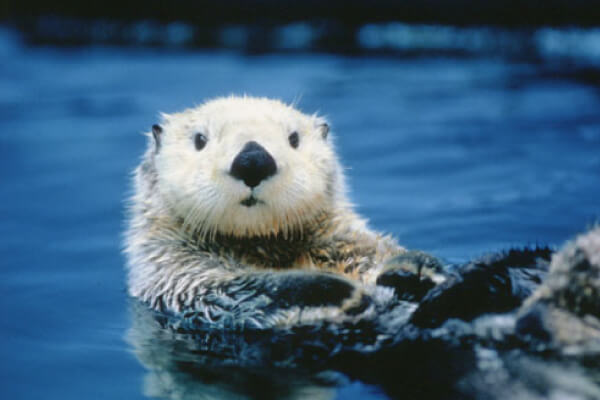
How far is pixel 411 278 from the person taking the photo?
108 inches

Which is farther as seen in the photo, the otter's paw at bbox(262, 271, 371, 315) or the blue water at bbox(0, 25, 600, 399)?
the blue water at bbox(0, 25, 600, 399)

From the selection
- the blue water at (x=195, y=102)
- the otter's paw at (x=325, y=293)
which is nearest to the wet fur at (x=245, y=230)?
the otter's paw at (x=325, y=293)

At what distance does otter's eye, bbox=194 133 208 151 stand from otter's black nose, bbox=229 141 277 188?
517 millimetres

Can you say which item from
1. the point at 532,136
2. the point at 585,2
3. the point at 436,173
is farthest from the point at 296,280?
the point at 585,2

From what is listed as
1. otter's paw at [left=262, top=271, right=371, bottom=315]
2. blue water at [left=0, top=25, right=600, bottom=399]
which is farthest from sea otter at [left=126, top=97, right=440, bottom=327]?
blue water at [left=0, top=25, right=600, bottom=399]

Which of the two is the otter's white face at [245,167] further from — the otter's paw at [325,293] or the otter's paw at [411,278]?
the otter's paw at [411,278]

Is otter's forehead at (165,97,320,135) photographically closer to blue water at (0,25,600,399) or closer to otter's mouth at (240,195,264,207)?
otter's mouth at (240,195,264,207)

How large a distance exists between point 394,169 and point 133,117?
341cm

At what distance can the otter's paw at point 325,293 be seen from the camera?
2.67 meters

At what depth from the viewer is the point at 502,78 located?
30.9ft

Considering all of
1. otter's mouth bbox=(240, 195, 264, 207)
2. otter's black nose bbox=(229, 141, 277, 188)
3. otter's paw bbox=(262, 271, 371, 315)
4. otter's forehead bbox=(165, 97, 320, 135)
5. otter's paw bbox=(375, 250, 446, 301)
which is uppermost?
otter's forehead bbox=(165, 97, 320, 135)

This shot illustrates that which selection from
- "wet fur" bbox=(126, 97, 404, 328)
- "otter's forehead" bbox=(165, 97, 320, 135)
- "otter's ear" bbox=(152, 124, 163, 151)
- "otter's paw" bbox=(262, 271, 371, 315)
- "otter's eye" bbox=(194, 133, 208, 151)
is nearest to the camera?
"otter's paw" bbox=(262, 271, 371, 315)

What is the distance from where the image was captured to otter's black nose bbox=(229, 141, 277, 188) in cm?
276

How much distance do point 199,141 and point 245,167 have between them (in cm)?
64
